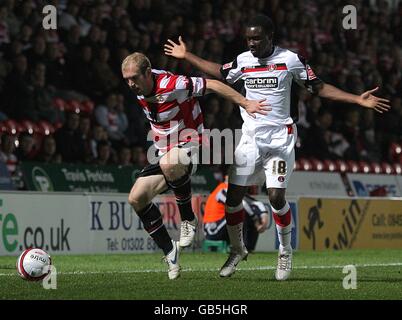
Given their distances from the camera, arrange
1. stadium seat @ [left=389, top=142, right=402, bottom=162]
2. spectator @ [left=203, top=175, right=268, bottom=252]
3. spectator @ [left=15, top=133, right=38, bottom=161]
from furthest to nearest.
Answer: stadium seat @ [left=389, top=142, right=402, bottom=162] < spectator @ [left=15, top=133, right=38, bottom=161] < spectator @ [left=203, top=175, right=268, bottom=252]

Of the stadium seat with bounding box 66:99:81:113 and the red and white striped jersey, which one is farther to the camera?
the stadium seat with bounding box 66:99:81:113

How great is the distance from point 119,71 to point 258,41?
938 centimetres

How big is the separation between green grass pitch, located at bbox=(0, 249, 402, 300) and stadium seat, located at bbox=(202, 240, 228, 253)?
2444 mm

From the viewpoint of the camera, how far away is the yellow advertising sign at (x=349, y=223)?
18828 mm

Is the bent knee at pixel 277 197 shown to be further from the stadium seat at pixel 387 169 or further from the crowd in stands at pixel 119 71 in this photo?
the stadium seat at pixel 387 169

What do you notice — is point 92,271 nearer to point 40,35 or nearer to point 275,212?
point 275,212

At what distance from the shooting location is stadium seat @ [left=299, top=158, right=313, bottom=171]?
20.8 meters

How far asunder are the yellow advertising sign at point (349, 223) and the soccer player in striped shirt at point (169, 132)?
27.8 feet

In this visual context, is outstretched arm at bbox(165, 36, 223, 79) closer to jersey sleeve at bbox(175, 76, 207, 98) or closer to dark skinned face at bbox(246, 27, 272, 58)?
dark skinned face at bbox(246, 27, 272, 58)

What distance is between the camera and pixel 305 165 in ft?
68.5

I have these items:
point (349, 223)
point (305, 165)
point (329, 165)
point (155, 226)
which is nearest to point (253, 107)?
point (155, 226)

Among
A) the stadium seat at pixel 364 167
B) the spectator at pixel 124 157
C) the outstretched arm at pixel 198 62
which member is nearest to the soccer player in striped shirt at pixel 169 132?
the outstretched arm at pixel 198 62

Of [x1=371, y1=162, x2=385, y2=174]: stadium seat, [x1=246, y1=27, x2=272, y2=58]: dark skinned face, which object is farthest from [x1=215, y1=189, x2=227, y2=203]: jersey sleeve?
[x1=371, y1=162, x2=385, y2=174]: stadium seat
